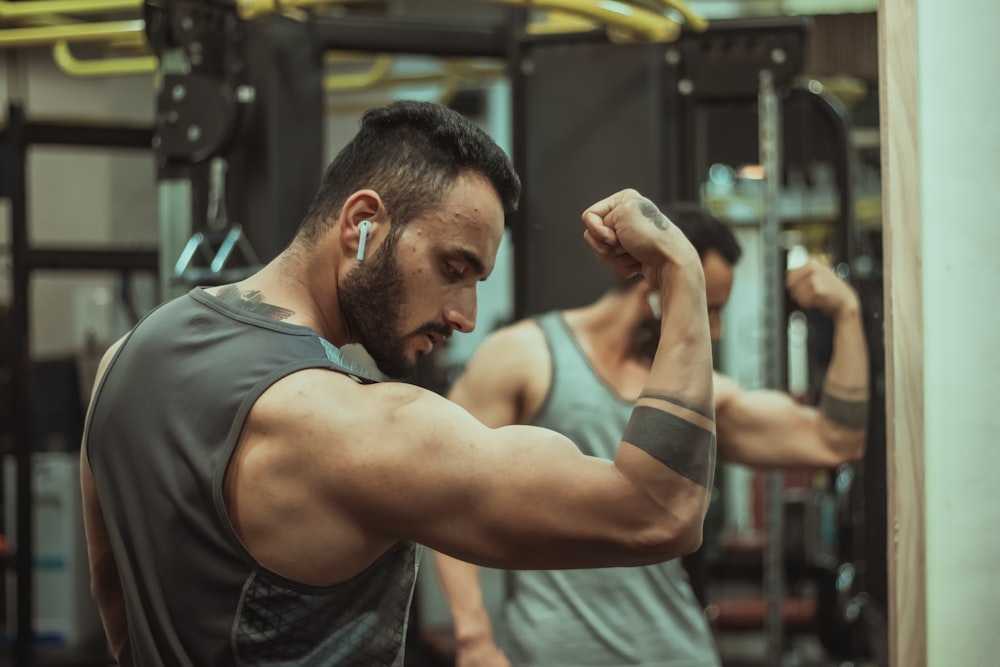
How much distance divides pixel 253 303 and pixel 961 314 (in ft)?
2.59

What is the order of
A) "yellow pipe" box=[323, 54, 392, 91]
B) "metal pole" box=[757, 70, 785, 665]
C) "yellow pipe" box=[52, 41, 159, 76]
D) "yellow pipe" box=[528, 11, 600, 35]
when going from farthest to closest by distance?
"yellow pipe" box=[323, 54, 392, 91] → "yellow pipe" box=[52, 41, 159, 76] → "yellow pipe" box=[528, 11, 600, 35] → "metal pole" box=[757, 70, 785, 665]

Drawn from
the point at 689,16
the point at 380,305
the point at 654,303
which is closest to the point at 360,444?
the point at 380,305

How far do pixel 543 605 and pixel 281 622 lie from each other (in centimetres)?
109

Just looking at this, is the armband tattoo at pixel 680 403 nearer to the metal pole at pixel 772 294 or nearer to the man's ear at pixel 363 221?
the man's ear at pixel 363 221

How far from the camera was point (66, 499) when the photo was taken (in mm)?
4887

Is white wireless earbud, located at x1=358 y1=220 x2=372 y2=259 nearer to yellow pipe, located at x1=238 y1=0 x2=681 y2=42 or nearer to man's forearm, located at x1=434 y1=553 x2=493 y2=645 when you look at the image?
man's forearm, located at x1=434 y1=553 x2=493 y2=645

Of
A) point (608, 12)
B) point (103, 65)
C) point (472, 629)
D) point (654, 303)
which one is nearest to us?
point (472, 629)

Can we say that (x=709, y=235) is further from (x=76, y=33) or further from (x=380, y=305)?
(x=76, y=33)

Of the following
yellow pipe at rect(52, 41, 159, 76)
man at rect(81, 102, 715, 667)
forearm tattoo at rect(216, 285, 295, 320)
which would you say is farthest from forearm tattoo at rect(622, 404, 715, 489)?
yellow pipe at rect(52, 41, 159, 76)

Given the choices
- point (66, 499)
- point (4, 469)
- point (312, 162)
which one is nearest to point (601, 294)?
point (312, 162)

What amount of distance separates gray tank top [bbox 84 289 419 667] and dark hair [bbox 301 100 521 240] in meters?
0.19

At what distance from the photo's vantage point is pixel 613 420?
7.32 ft

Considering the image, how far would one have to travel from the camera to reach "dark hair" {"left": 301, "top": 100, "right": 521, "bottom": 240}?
1325 mm

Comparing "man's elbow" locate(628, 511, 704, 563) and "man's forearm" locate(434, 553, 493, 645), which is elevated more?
"man's elbow" locate(628, 511, 704, 563)
